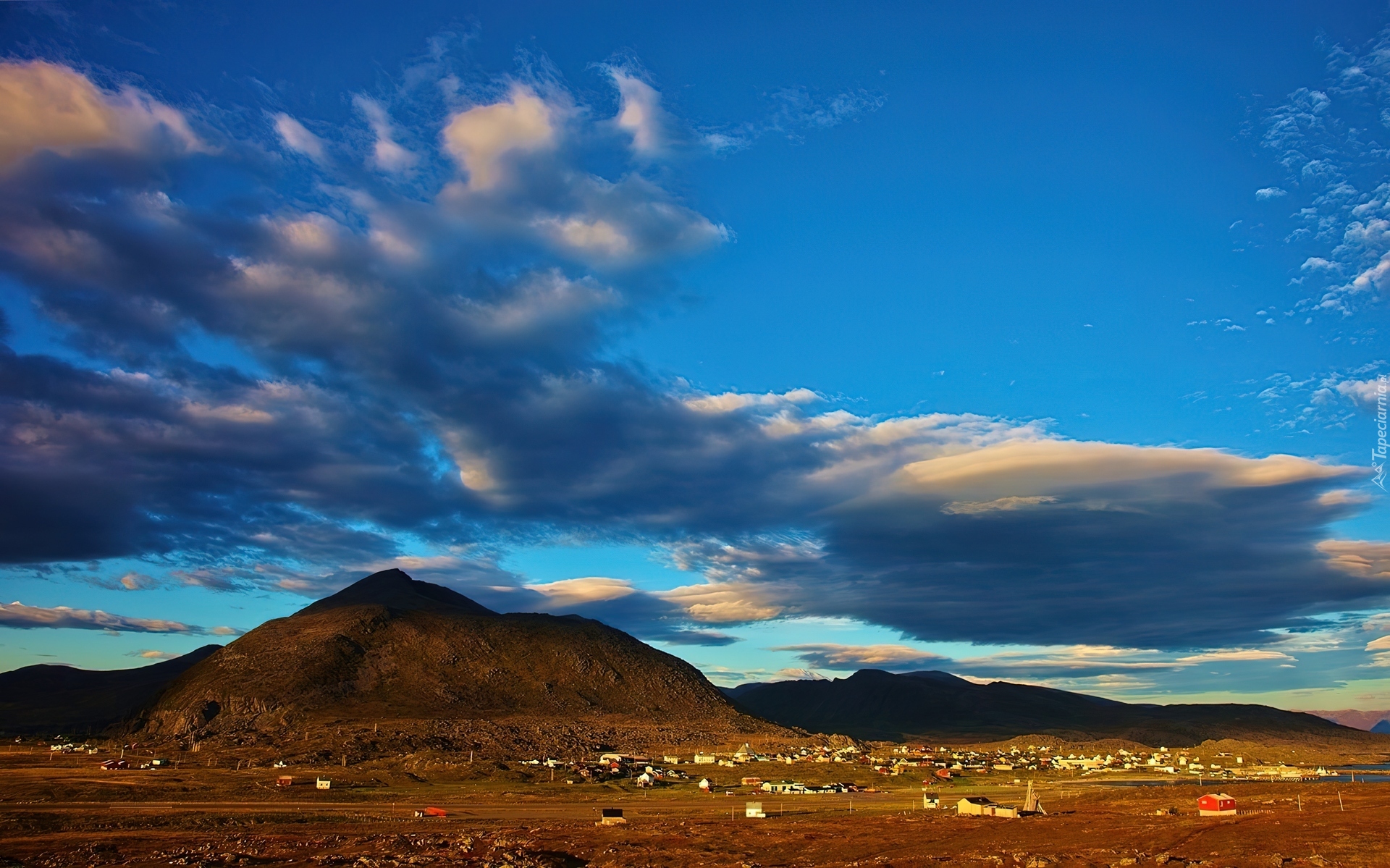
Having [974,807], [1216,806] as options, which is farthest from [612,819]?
[1216,806]

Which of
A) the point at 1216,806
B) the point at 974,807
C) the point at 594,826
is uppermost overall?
the point at 1216,806

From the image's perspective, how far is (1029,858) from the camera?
58344 millimetres

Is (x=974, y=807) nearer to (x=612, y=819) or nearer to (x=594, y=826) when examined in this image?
(x=612, y=819)

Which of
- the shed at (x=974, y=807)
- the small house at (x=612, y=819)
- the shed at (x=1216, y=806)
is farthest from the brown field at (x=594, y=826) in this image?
the shed at (x=974, y=807)

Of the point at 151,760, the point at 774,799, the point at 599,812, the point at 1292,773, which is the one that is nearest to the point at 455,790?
the point at 599,812

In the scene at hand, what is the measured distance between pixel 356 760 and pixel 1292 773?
20191cm

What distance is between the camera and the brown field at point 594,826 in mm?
59781

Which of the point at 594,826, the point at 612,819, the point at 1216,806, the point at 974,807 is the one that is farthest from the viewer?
the point at 974,807

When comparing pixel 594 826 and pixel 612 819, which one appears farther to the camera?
pixel 612 819

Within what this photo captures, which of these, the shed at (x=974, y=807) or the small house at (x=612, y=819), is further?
the shed at (x=974, y=807)

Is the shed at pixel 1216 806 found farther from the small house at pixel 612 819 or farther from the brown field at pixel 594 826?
the small house at pixel 612 819

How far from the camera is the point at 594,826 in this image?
84.2m

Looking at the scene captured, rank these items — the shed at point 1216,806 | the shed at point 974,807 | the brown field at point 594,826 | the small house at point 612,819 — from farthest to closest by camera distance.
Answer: the shed at point 974,807
the shed at point 1216,806
the small house at point 612,819
the brown field at point 594,826

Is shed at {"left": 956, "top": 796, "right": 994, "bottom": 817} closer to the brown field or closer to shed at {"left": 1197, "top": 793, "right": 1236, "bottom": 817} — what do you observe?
the brown field
